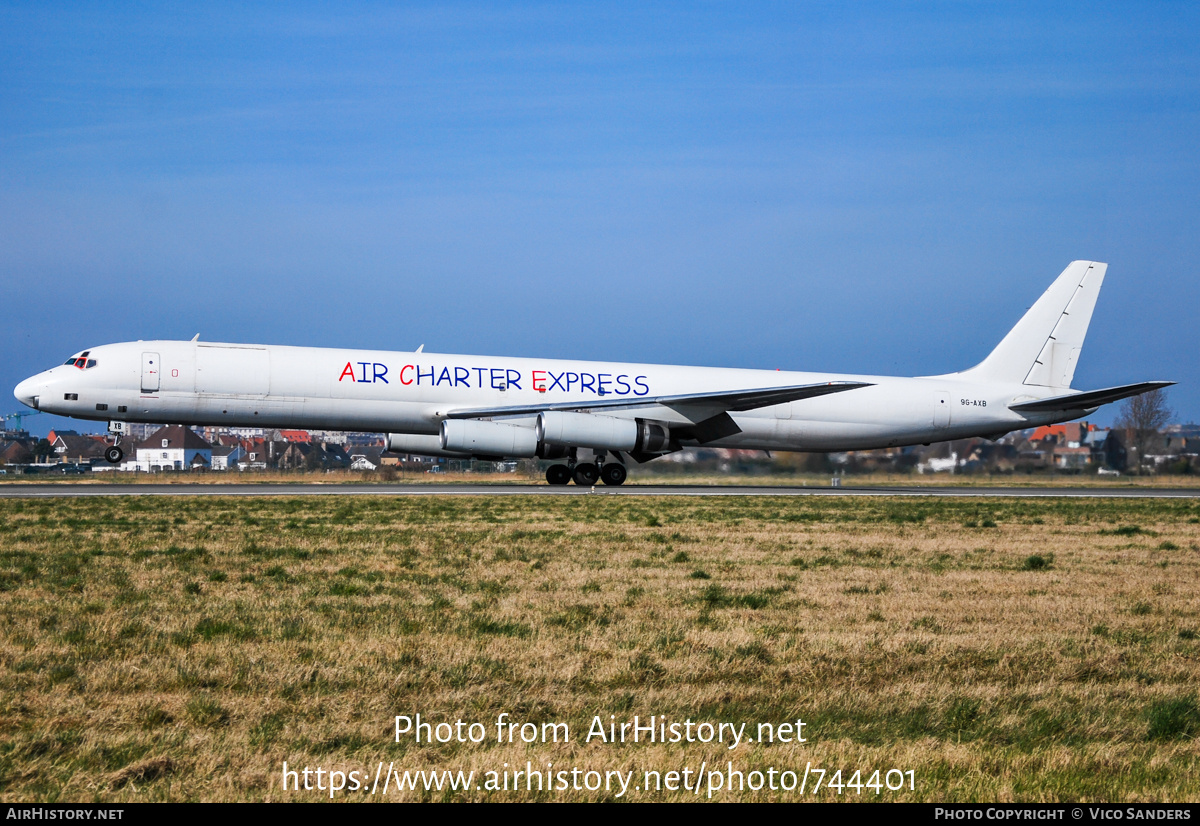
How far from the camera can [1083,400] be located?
107 ft

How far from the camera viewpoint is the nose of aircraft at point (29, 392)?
27969 mm

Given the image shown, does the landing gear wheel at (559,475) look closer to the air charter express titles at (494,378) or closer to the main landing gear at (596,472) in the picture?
the main landing gear at (596,472)

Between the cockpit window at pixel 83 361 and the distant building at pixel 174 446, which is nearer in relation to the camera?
the cockpit window at pixel 83 361

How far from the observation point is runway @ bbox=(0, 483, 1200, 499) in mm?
27234

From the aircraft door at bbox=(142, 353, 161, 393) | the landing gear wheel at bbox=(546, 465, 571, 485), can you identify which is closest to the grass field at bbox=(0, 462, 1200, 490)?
the landing gear wheel at bbox=(546, 465, 571, 485)

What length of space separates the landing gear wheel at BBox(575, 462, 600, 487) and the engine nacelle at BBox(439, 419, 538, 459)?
8.47ft

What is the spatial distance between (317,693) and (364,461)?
4432cm

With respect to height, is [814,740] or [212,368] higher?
[212,368]

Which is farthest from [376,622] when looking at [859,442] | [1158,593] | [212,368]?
[859,442]

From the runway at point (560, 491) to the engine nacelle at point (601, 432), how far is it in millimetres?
1228

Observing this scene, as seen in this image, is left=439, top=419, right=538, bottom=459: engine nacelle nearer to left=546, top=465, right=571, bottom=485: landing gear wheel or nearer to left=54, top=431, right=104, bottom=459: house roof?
left=546, top=465, right=571, bottom=485: landing gear wheel

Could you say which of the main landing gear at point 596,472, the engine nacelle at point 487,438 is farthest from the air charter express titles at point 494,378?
the main landing gear at point 596,472

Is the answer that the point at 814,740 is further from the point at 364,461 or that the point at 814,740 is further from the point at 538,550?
the point at 364,461

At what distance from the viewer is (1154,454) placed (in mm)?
43500
